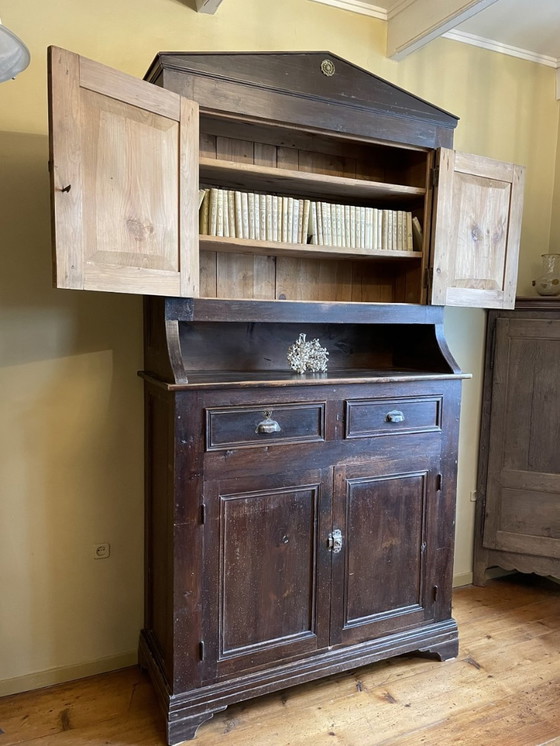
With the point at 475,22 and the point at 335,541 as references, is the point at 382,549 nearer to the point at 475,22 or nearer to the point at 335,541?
the point at 335,541

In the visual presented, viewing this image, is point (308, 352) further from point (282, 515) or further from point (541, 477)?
point (541, 477)

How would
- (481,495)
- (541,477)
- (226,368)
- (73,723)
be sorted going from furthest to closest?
1. (481,495)
2. (541,477)
3. (226,368)
4. (73,723)

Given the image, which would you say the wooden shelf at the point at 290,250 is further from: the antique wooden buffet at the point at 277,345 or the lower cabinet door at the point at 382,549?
the lower cabinet door at the point at 382,549

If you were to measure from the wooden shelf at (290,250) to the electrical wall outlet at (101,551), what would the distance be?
1256 mm

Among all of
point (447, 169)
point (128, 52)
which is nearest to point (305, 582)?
point (447, 169)

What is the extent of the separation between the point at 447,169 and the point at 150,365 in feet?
4.66

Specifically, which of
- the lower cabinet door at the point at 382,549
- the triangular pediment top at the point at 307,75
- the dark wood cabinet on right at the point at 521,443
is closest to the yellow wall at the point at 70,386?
the triangular pediment top at the point at 307,75

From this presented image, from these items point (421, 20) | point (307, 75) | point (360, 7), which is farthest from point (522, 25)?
point (307, 75)

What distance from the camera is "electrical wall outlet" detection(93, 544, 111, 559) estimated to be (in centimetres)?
208

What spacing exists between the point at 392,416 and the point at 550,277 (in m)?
1.37

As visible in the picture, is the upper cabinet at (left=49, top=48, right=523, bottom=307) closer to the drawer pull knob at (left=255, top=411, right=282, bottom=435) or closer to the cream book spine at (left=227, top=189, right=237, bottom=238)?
the cream book spine at (left=227, top=189, right=237, bottom=238)

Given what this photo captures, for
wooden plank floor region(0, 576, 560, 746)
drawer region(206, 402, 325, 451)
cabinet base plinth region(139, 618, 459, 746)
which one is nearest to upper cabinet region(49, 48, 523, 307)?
drawer region(206, 402, 325, 451)

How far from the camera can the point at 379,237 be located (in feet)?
6.95

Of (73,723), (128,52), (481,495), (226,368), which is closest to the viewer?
(73,723)
